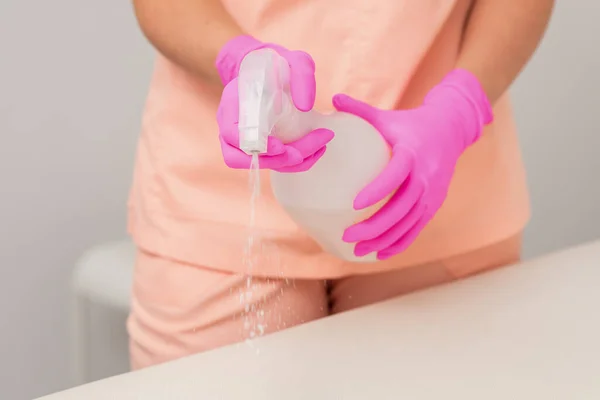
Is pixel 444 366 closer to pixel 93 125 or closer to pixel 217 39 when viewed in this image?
pixel 217 39

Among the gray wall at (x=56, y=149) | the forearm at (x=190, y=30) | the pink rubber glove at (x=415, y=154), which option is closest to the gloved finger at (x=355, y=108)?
the pink rubber glove at (x=415, y=154)

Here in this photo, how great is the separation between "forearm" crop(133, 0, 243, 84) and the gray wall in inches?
17.7

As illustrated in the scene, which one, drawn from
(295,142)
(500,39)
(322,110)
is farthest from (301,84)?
(500,39)

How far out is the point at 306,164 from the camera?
1.51 feet

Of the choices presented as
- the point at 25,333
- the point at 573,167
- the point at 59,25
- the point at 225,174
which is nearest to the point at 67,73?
the point at 59,25

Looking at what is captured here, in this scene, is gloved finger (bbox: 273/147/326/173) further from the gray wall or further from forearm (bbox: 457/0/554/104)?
the gray wall

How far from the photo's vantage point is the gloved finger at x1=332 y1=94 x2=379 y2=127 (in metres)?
0.51

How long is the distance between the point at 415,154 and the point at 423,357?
0.49 ft

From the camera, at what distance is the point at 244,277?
0.61 m

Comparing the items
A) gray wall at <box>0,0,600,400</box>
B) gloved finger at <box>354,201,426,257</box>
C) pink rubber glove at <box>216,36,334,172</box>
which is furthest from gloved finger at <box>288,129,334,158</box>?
gray wall at <box>0,0,600,400</box>

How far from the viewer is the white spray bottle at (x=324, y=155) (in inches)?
16.3

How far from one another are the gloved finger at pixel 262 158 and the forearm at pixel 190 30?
0.12m

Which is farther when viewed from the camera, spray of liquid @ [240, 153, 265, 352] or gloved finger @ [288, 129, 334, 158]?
spray of liquid @ [240, 153, 265, 352]

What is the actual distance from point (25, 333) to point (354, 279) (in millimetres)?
628
